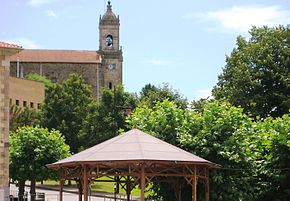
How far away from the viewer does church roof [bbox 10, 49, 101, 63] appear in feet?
427

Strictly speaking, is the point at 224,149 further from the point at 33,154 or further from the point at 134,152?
the point at 33,154

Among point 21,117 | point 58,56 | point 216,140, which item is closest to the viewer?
point 216,140

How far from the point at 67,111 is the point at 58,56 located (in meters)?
57.4

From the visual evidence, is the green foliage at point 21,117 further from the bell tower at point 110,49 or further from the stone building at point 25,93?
the bell tower at point 110,49

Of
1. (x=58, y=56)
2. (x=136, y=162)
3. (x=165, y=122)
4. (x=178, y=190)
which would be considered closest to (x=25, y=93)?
(x=58, y=56)

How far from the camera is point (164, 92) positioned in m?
90.6

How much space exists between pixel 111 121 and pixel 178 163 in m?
45.6

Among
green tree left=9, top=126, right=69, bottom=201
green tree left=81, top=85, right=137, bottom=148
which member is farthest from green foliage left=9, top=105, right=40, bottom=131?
green tree left=9, top=126, right=69, bottom=201

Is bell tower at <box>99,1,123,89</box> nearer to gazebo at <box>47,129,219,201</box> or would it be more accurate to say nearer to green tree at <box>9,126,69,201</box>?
green tree at <box>9,126,69,201</box>

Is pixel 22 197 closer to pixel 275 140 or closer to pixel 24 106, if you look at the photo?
pixel 275 140

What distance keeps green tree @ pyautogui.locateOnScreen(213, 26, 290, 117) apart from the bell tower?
233 feet

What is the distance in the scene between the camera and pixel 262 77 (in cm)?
5472

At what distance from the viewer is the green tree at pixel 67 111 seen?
74.6 meters

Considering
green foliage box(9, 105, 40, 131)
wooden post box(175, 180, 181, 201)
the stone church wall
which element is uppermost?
the stone church wall
